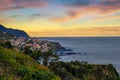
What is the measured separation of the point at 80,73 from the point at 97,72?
7640 millimetres

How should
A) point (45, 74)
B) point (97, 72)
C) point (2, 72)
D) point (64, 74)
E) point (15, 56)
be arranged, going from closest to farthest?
point (2, 72) → point (45, 74) → point (15, 56) → point (64, 74) → point (97, 72)

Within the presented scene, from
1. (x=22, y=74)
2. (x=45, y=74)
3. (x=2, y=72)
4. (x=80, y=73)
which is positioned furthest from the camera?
(x=80, y=73)

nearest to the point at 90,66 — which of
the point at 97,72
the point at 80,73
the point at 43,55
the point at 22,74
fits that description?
the point at 97,72

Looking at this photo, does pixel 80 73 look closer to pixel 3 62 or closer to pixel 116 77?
pixel 116 77

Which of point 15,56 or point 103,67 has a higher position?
point 15,56

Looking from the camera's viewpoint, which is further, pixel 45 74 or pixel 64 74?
pixel 64 74

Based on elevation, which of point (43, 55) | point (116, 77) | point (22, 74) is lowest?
point (116, 77)

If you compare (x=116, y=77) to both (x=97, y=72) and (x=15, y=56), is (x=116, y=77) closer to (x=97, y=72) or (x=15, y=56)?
(x=97, y=72)

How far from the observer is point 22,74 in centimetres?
1177

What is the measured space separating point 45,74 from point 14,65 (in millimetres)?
1924

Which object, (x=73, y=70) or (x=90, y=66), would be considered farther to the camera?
(x=90, y=66)

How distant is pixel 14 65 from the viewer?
1350 centimetres

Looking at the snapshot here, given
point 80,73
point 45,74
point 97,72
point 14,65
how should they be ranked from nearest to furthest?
point 45,74
point 14,65
point 80,73
point 97,72

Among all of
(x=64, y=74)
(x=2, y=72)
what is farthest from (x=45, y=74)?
(x=64, y=74)
